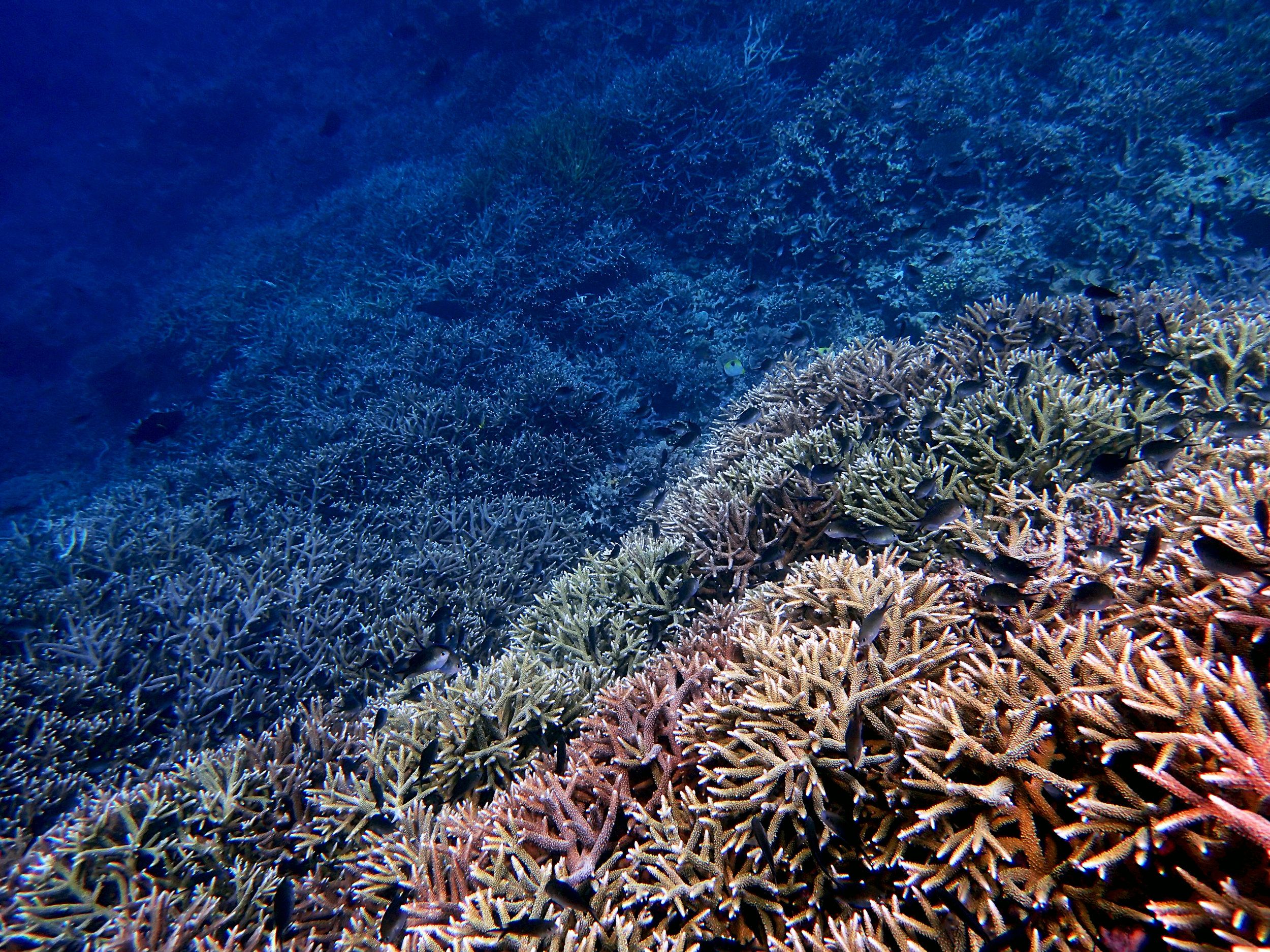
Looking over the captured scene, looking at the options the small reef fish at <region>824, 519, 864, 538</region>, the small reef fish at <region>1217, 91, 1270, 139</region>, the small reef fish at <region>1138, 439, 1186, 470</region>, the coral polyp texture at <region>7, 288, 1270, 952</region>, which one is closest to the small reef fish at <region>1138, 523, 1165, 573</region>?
the coral polyp texture at <region>7, 288, 1270, 952</region>

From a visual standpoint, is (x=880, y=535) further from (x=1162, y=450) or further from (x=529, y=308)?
(x=529, y=308)

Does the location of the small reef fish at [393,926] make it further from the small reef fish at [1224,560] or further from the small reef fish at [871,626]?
the small reef fish at [1224,560]

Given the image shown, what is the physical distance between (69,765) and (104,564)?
9.74 feet

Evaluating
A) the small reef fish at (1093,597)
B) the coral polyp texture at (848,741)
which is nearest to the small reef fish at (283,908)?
the coral polyp texture at (848,741)

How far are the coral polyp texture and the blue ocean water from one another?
75 cm

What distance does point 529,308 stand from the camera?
34.3 ft

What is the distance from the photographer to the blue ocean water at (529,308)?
506 cm

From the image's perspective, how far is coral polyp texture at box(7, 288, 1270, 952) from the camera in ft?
4.72

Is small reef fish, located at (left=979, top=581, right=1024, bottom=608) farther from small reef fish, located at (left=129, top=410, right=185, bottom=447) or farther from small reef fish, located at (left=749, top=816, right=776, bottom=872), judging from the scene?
small reef fish, located at (left=129, top=410, right=185, bottom=447)

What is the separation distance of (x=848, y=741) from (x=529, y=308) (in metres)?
9.97

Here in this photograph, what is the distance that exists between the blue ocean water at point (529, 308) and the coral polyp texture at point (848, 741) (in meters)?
0.75

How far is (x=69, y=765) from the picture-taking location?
13.4 feet

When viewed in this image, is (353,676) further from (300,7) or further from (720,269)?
(300,7)

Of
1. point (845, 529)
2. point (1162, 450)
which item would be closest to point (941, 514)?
point (845, 529)
